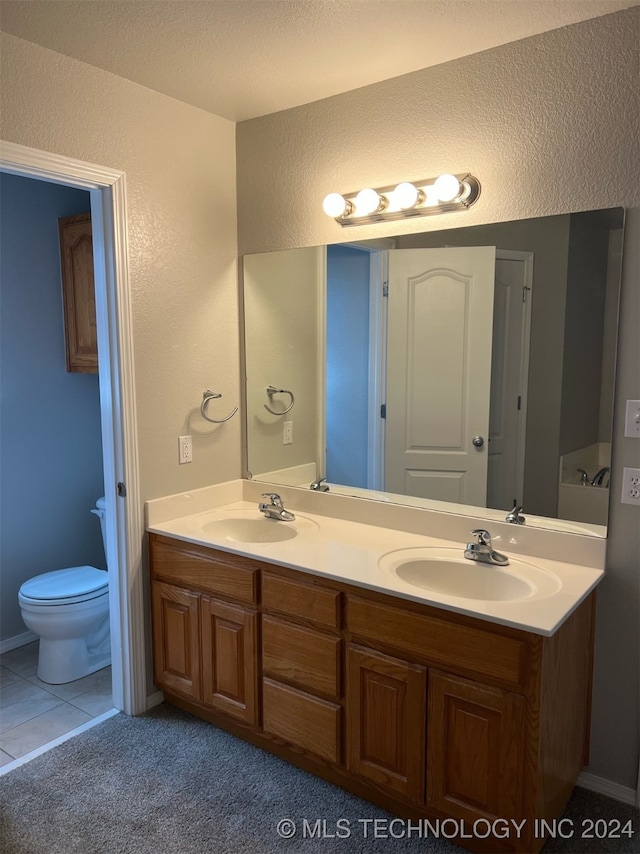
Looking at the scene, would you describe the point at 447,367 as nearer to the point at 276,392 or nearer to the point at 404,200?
the point at 404,200

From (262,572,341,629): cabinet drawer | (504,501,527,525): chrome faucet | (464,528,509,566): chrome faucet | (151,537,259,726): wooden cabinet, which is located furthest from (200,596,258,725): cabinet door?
(504,501,527,525): chrome faucet

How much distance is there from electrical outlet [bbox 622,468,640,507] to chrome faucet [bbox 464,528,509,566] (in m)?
0.41

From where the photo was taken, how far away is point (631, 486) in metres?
1.89

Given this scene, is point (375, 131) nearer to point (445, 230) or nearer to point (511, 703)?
point (445, 230)

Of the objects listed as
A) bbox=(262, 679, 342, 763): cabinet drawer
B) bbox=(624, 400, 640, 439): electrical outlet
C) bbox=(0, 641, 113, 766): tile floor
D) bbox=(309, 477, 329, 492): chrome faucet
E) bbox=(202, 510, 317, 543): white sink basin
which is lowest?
bbox=(0, 641, 113, 766): tile floor

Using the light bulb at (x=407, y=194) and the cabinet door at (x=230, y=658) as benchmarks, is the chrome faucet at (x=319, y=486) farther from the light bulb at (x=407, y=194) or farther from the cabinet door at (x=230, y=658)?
the light bulb at (x=407, y=194)

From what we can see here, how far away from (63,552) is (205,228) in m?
1.89

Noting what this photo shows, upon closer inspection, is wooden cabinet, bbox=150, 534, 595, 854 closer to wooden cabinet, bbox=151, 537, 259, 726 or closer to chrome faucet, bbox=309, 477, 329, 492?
wooden cabinet, bbox=151, 537, 259, 726

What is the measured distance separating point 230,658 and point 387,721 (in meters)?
0.65

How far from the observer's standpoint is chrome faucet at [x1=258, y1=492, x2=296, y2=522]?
2525 mm

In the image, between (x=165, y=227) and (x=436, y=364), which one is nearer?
(x=436, y=364)

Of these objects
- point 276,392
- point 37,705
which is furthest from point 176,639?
point 276,392

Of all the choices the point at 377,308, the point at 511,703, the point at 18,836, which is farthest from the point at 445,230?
the point at 18,836

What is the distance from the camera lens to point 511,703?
1624mm
